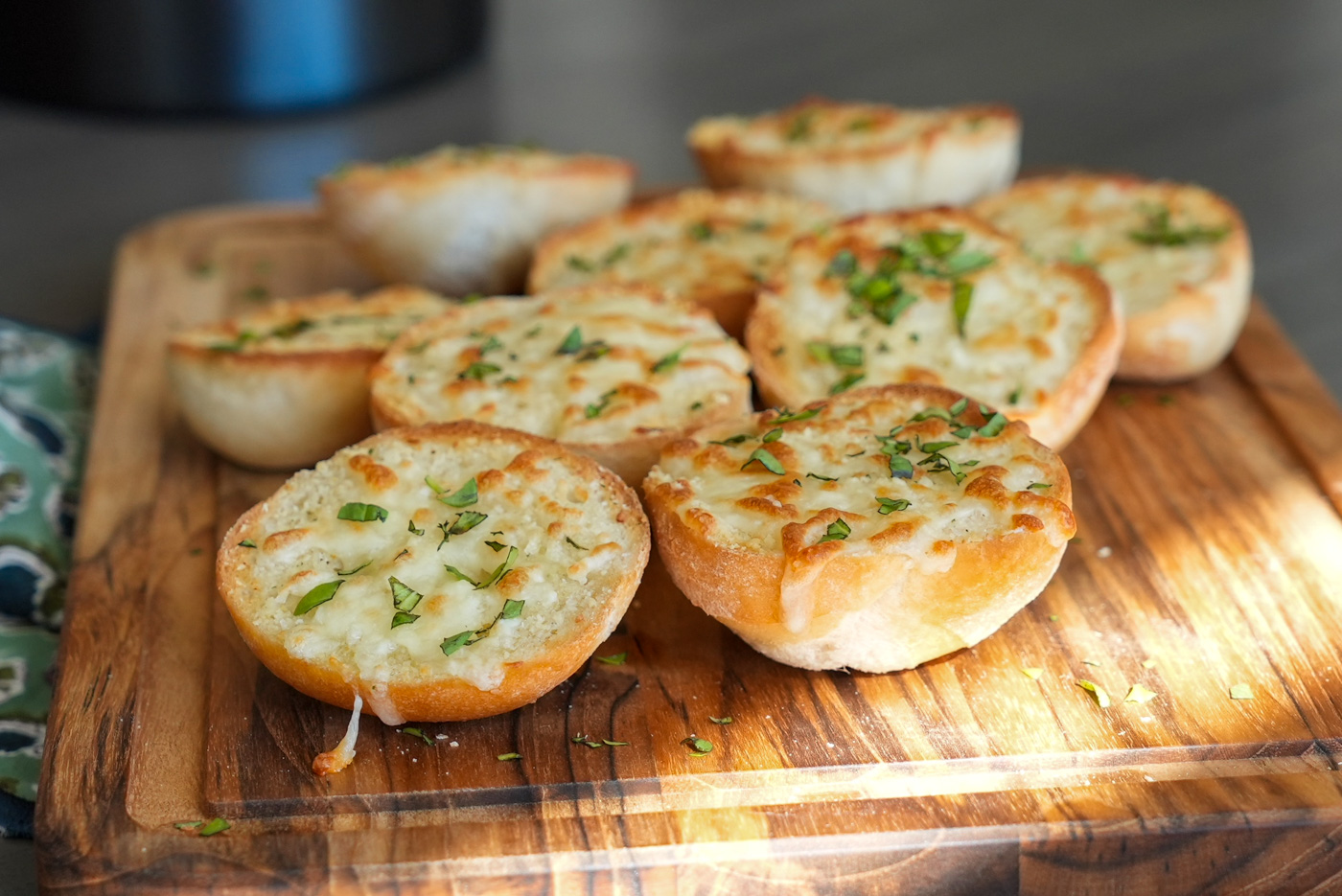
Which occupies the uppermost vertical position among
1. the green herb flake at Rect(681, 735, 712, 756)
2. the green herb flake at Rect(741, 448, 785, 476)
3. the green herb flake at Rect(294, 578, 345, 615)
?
the green herb flake at Rect(741, 448, 785, 476)

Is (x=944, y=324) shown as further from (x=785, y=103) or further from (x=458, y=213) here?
(x=785, y=103)

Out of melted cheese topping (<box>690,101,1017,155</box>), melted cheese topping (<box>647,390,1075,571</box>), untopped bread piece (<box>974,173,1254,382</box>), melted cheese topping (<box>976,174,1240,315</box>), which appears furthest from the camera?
melted cheese topping (<box>690,101,1017,155</box>)

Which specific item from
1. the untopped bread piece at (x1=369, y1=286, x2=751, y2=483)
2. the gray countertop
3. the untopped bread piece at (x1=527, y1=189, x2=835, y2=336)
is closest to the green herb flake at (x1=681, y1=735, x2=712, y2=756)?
the untopped bread piece at (x1=369, y1=286, x2=751, y2=483)

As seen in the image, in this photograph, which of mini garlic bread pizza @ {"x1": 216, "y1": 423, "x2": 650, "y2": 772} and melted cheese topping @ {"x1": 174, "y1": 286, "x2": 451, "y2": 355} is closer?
mini garlic bread pizza @ {"x1": 216, "y1": 423, "x2": 650, "y2": 772}

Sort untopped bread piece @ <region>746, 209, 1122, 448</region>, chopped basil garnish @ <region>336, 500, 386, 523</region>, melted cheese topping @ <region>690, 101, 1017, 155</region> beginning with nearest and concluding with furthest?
1. chopped basil garnish @ <region>336, 500, 386, 523</region>
2. untopped bread piece @ <region>746, 209, 1122, 448</region>
3. melted cheese topping @ <region>690, 101, 1017, 155</region>

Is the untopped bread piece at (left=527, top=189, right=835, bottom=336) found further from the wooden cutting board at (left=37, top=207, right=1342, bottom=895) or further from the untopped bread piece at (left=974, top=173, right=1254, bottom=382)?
the wooden cutting board at (left=37, top=207, right=1342, bottom=895)

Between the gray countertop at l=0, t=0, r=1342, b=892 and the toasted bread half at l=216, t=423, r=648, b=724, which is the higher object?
the toasted bread half at l=216, t=423, r=648, b=724

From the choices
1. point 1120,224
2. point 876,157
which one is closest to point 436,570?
point 876,157
